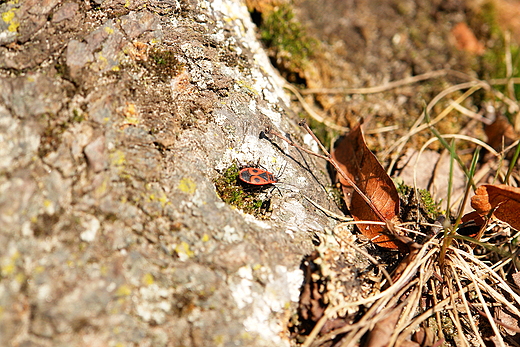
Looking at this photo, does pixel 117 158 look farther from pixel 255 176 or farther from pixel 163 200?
pixel 255 176

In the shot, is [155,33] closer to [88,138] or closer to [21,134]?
[88,138]

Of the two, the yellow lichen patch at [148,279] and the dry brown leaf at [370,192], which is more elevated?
the dry brown leaf at [370,192]

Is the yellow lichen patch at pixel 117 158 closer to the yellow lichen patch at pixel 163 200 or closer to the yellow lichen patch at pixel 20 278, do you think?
the yellow lichen patch at pixel 163 200

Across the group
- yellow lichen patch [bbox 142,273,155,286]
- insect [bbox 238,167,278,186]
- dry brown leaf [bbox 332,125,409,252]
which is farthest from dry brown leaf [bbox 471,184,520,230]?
yellow lichen patch [bbox 142,273,155,286]

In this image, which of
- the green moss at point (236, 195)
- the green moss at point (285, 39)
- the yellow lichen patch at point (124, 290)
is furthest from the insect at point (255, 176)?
the green moss at point (285, 39)

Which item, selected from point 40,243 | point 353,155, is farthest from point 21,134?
point 353,155

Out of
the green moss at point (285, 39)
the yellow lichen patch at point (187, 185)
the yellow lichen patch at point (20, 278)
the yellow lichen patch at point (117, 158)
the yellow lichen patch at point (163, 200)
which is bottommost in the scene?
the yellow lichen patch at point (20, 278)

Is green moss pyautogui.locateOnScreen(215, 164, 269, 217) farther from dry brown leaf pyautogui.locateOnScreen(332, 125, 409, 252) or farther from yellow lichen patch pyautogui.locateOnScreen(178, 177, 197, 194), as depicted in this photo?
dry brown leaf pyautogui.locateOnScreen(332, 125, 409, 252)
